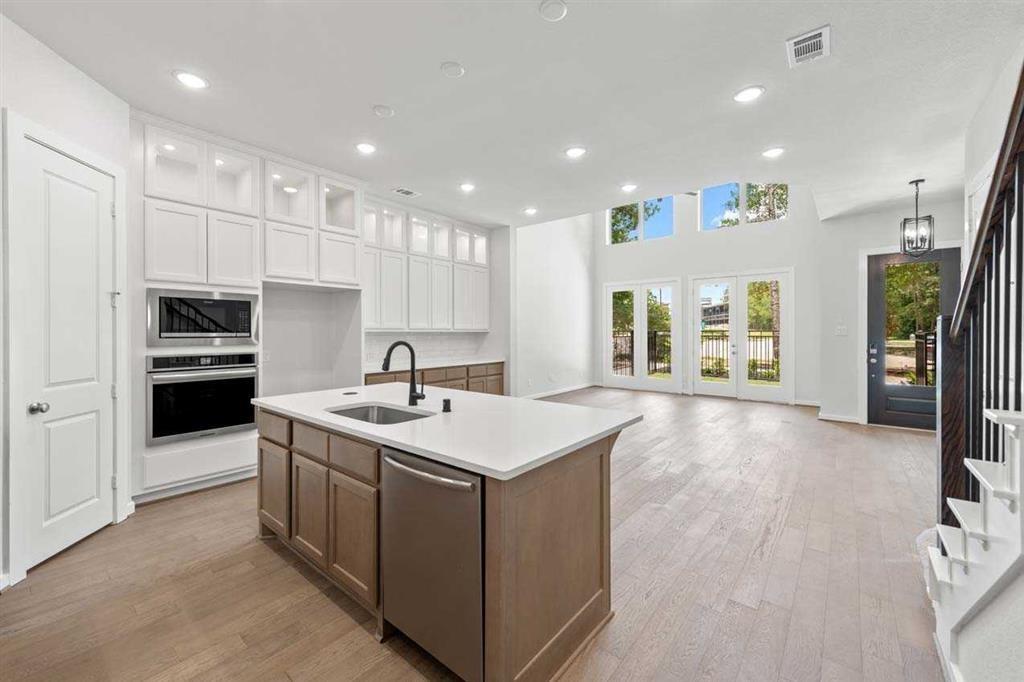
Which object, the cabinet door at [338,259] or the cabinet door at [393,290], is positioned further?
the cabinet door at [393,290]

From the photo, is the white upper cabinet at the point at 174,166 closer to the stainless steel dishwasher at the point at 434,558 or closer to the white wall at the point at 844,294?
the stainless steel dishwasher at the point at 434,558

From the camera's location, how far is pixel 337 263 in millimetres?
4387

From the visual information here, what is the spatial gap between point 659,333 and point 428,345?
4.74 metres

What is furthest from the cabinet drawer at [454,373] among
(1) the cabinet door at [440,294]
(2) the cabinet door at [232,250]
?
(2) the cabinet door at [232,250]

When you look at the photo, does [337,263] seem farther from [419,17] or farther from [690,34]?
[690,34]

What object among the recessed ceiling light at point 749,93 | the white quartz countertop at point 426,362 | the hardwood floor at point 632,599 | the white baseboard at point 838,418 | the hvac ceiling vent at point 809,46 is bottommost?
the hardwood floor at point 632,599

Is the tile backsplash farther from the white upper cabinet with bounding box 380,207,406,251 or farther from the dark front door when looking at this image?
the dark front door

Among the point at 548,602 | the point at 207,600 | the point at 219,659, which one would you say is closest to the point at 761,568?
the point at 548,602

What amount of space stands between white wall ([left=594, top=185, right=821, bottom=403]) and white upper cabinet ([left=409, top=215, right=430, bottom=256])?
15.6 ft

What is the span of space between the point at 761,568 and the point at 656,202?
25.4 ft

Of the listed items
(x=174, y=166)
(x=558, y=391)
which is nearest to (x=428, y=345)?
(x=558, y=391)

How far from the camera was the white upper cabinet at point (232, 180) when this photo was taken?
3515mm

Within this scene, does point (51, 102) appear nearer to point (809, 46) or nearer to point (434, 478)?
point (434, 478)

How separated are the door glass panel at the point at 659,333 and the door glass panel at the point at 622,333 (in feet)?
1.34
